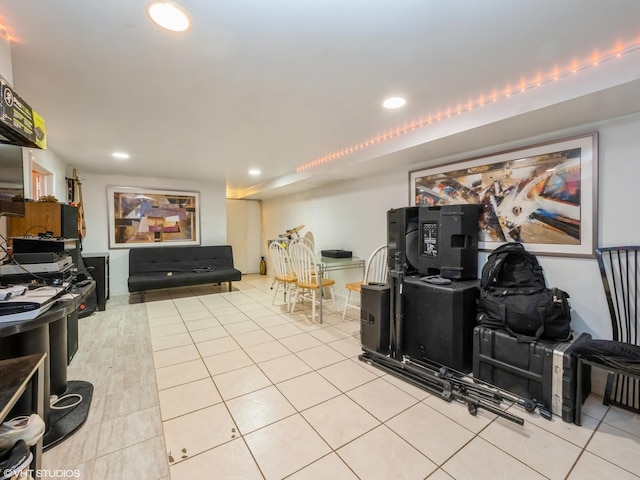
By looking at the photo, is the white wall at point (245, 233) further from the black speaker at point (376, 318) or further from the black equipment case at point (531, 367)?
the black equipment case at point (531, 367)

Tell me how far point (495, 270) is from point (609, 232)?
776 millimetres

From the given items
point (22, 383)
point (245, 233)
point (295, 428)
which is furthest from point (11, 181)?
point (245, 233)

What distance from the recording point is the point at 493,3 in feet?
3.90

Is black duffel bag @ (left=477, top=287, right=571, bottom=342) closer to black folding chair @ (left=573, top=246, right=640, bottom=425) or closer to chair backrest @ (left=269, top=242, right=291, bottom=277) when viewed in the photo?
black folding chair @ (left=573, top=246, right=640, bottom=425)

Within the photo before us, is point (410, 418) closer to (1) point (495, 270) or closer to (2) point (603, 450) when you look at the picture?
(2) point (603, 450)

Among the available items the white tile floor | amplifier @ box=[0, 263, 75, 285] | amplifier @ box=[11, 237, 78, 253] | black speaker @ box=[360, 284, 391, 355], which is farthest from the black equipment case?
amplifier @ box=[11, 237, 78, 253]

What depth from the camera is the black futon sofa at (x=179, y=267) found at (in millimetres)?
4411

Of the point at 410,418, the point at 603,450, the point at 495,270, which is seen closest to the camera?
the point at 603,450

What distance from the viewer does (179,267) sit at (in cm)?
506

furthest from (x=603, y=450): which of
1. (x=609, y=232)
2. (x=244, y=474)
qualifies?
(x=244, y=474)

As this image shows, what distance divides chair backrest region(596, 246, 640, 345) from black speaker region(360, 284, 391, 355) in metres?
1.51

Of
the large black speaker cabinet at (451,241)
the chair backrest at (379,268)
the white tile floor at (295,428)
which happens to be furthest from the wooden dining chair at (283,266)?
the large black speaker cabinet at (451,241)

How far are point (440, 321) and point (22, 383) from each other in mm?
2399

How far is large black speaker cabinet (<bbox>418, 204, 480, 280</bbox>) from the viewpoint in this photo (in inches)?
96.7
